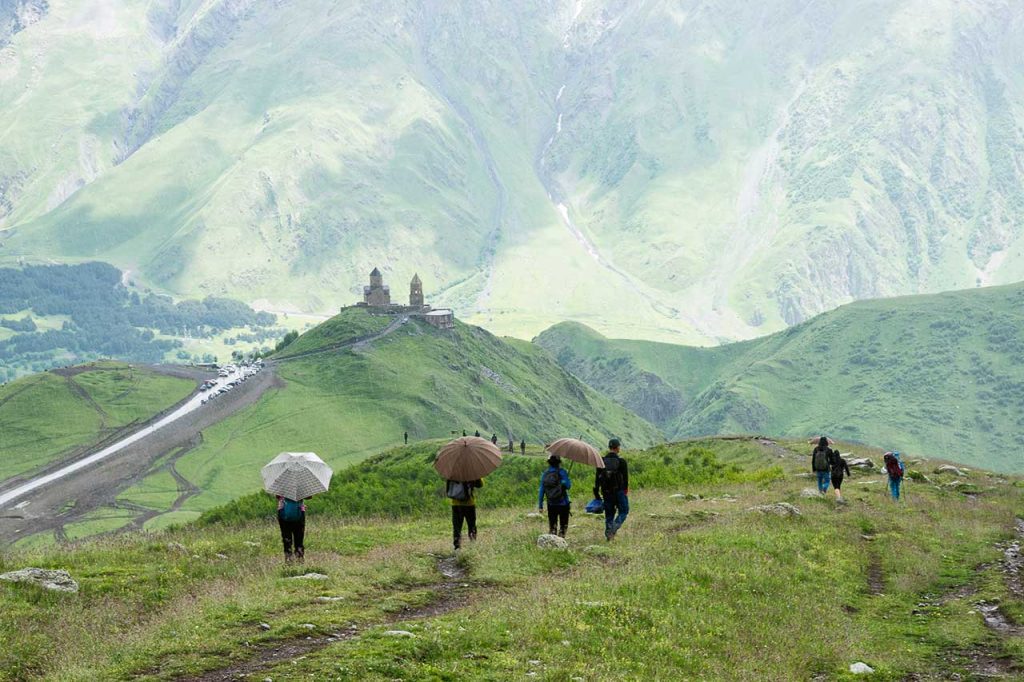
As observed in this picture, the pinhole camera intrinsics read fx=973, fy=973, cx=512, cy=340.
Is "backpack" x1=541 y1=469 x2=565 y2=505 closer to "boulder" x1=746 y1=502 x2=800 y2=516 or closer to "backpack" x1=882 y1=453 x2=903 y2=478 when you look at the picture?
"boulder" x1=746 y1=502 x2=800 y2=516

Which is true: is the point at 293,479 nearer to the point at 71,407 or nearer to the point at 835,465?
the point at 835,465

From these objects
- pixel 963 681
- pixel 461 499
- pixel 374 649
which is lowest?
pixel 963 681

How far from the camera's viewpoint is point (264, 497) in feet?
251

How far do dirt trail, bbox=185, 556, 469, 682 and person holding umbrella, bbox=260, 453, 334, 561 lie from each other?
470cm

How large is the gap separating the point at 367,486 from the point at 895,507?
42223 mm

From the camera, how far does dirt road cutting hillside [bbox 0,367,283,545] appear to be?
12144 centimetres

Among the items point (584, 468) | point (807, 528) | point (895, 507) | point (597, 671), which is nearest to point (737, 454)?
point (584, 468)

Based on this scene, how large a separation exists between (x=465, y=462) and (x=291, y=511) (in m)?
5.83

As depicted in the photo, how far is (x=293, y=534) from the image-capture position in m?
31.5

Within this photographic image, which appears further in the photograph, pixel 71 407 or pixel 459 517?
pixel 71 407

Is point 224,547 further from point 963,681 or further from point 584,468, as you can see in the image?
point 584,468

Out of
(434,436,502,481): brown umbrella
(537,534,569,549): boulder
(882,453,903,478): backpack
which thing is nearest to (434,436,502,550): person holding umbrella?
(434,436,502,481): brown umbrella

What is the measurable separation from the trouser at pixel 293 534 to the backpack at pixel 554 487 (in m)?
8.29

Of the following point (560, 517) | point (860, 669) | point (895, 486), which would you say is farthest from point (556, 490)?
point (895, 486)
